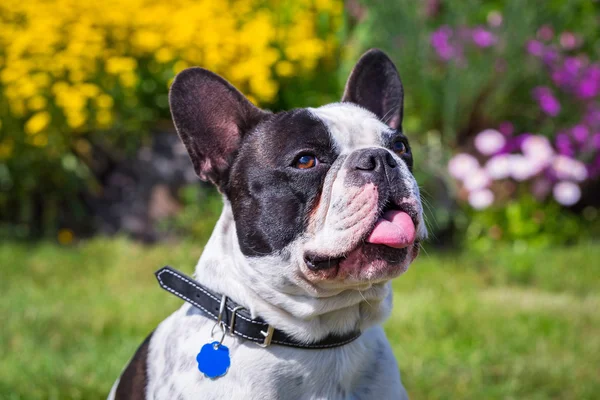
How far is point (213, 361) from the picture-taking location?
7.47ft

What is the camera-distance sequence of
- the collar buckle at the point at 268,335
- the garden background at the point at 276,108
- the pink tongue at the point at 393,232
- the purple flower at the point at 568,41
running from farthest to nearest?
the purple flower at the point at 568,41, the garden background at the point at 276,108, the collar buckle at the point at 268,335, the pink tongue at the point at 393,232

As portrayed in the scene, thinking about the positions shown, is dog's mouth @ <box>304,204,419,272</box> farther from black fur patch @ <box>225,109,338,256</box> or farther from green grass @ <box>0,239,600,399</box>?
green grass @ <box>0,239,600,399</box>

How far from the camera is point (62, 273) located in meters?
5.65

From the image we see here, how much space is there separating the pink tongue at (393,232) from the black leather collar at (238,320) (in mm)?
389

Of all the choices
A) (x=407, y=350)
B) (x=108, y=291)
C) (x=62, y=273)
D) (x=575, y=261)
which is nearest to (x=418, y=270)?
(x=575, y=261)

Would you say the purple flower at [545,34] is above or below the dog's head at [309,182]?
below

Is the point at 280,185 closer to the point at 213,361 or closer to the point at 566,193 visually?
the point at 213,361

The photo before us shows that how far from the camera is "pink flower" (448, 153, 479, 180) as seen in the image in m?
6.71

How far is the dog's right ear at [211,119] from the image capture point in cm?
258

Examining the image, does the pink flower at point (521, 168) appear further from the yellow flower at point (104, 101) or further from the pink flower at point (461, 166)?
the yellow flower at point (104, 101)

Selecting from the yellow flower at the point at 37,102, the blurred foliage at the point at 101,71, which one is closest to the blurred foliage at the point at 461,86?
the blurred foliage at the point at 101,71

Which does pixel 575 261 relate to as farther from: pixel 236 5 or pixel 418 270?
pixel 236 5

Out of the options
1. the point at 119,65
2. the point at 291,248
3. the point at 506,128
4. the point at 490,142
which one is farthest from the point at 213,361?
the point at 506,128

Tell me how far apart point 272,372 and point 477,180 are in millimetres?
4648
